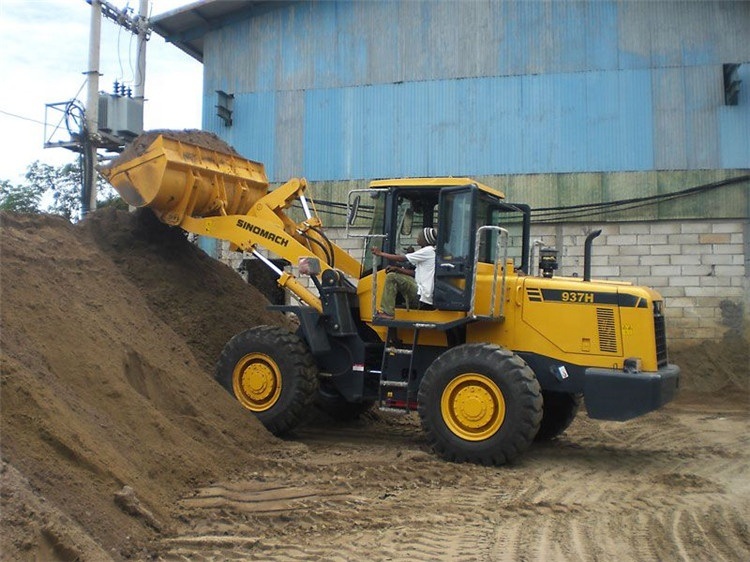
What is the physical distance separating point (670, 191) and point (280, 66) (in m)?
8.80

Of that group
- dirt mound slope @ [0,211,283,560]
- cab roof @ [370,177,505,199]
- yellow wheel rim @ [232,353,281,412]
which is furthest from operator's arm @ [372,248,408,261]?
dirt mound slope @ [0,211,283,560]

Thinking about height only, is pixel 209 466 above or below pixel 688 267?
below

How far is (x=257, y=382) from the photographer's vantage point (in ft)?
28.3

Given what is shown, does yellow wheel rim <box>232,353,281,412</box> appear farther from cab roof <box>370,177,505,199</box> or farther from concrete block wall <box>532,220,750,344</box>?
concrete block wall <box>532,220,750,344</box>

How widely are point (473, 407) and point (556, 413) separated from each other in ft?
5.90

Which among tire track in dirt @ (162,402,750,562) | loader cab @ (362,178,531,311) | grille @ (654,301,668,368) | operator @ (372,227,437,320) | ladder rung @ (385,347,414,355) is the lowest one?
tire track in dirt @ (162,402,750,562)

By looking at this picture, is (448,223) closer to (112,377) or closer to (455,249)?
(455,249)

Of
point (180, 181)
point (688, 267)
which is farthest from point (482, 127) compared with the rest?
point (180, 181)

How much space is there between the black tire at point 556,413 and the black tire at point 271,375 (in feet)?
8.83

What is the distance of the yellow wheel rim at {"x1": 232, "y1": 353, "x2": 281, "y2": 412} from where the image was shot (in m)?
8.59

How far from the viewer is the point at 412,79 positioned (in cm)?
1645

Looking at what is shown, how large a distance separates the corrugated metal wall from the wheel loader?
6.94 metres

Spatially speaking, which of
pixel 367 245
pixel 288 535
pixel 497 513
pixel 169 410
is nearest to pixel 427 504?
pixel 497 513

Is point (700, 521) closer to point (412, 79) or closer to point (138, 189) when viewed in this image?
point (138, 189)
